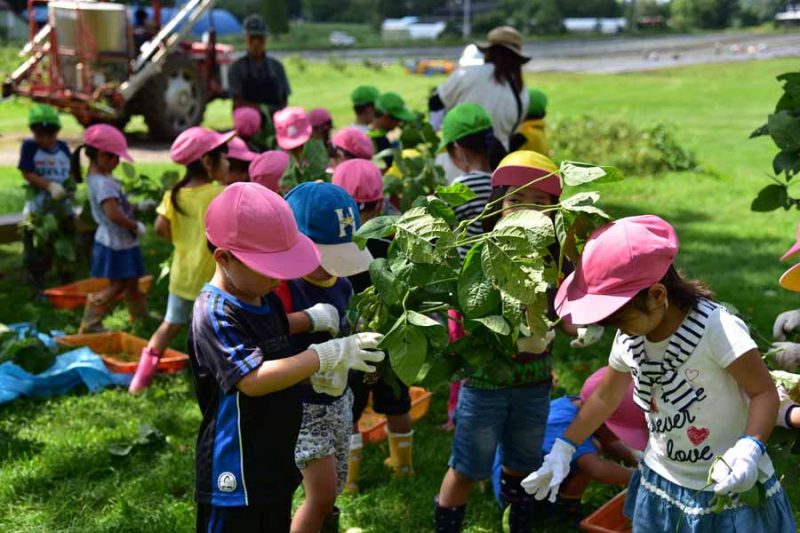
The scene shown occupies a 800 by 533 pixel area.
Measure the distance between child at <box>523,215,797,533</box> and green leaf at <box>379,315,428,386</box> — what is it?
1.32 ft

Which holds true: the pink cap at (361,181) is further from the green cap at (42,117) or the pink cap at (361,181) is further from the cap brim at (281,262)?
the green cap at (42,117)

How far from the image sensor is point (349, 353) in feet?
8.89

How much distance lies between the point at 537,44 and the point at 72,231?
40.9 m

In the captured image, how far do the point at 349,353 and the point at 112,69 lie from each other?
489 inches

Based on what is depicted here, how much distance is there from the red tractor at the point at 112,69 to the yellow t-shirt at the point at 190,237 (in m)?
8.77

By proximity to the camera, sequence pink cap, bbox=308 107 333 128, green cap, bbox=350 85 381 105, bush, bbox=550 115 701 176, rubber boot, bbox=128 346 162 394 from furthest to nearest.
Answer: bush, bbox=550 115 701 176
green cap, bbox=350 85 381 105
pink cap, bbox=308 107 333 128
rubber boot, bbox=128 346 162 394

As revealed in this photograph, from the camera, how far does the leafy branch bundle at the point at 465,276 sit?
2.62m

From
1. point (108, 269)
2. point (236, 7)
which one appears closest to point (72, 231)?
point (108, 269)

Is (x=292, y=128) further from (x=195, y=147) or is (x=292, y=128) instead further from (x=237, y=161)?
(x=195, y=147)

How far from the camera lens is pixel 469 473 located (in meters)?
3.41

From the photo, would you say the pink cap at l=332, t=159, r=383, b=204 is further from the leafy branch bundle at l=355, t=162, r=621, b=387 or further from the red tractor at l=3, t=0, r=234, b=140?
the red tractor at l=3, t=0, r=234, b=140

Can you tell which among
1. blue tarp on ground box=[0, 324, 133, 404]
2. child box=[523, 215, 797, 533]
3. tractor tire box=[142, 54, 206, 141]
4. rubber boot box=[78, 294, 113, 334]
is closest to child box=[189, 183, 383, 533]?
child box=[523, 215, 797, 533]

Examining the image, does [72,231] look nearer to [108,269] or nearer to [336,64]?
[108,269]

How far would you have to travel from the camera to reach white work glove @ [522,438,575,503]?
2.72 meters
